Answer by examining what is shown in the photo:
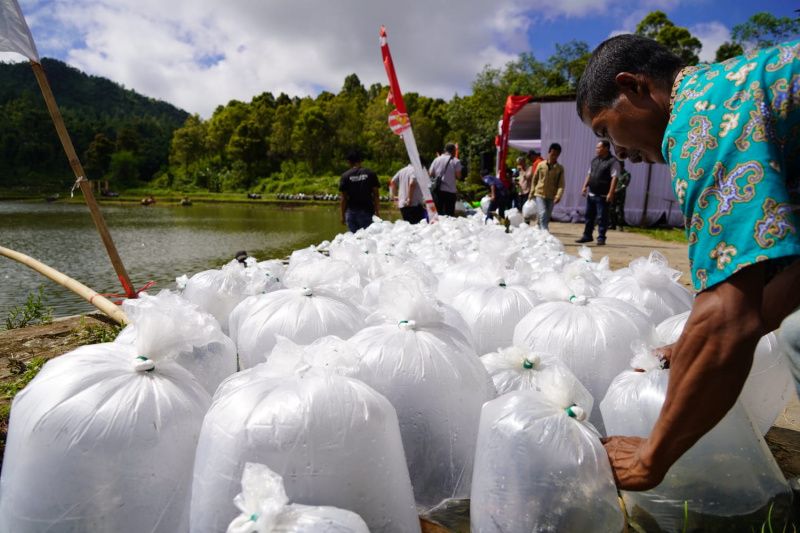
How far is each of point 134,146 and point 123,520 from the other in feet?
202

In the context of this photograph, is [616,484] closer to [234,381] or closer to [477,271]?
[234,381]

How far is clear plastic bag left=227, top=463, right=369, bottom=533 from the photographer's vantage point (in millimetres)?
848

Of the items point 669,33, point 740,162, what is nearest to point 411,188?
point 740,162

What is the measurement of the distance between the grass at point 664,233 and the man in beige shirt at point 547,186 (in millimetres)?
2345

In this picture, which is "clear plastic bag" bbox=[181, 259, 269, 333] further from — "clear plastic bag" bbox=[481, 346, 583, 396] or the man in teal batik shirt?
the man in teal batik shirt

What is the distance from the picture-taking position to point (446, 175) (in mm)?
8195

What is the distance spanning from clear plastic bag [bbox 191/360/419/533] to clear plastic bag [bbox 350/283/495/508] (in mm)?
308

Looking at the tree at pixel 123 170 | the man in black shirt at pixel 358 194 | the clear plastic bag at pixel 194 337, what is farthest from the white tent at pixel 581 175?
the tree at pixel 123 170

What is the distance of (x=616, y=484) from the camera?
4.03 ft

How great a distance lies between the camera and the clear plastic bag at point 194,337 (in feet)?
4.79

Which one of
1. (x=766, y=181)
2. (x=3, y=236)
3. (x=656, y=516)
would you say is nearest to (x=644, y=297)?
(x=656, y=516)

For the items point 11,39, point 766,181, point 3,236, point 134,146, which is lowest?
point 3,236

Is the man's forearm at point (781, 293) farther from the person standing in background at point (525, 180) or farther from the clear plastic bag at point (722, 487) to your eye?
the person standing in background at point (525, 180)

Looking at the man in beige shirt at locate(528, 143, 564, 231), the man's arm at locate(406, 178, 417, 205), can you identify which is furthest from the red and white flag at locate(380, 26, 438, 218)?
the man in beige shirt at locate(528, 143, 564, 231)
